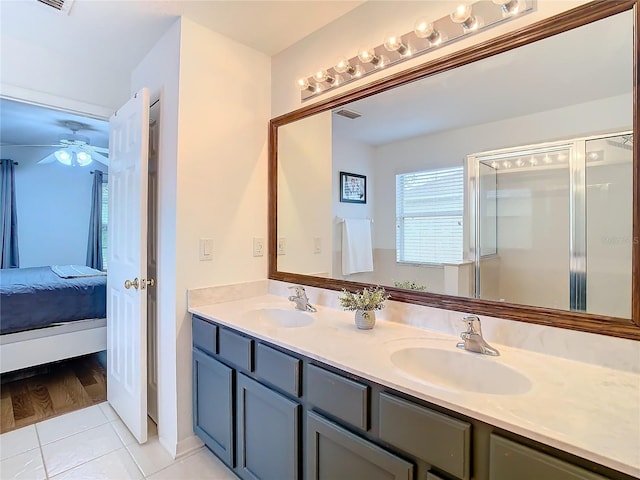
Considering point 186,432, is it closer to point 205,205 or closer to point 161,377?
point 161,377

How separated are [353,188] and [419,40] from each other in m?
0.74

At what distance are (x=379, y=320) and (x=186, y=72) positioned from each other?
64.5 inches

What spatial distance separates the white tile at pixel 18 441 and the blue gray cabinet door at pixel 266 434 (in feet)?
4.45

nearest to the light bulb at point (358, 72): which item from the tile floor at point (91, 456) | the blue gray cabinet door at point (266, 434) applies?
the blue gray cabinet door at point (266, 434)

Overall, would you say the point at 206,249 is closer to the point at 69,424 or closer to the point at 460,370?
the point at 460,370

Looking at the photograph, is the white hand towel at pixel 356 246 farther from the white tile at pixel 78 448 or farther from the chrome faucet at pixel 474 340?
the white tile at pixel 78 448

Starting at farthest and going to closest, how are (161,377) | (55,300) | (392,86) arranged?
(55,300) < (161,377) < (392,86)

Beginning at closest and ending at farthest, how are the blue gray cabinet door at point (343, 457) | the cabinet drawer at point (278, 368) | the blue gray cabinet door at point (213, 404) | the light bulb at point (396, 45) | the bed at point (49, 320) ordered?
the blue gray cabinet door at point (343, 457), the cabinet drawer at point (278, 368), the light bulb at point (396, 45), the blue gray cabinet door at point (213, 404), the bed at point (49, 320)

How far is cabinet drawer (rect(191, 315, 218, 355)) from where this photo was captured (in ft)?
5.59

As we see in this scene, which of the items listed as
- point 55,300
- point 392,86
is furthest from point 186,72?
point 55,300

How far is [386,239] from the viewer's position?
1.70 m

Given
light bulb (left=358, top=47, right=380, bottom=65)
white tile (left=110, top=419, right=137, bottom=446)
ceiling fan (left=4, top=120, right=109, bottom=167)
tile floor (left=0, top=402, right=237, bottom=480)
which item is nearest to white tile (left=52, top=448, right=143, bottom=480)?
tile floor (left=0, top=402, right=237, bottom=480)

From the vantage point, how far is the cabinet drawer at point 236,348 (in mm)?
1500

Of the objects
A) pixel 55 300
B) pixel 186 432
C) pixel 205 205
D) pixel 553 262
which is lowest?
pixel 186 432
